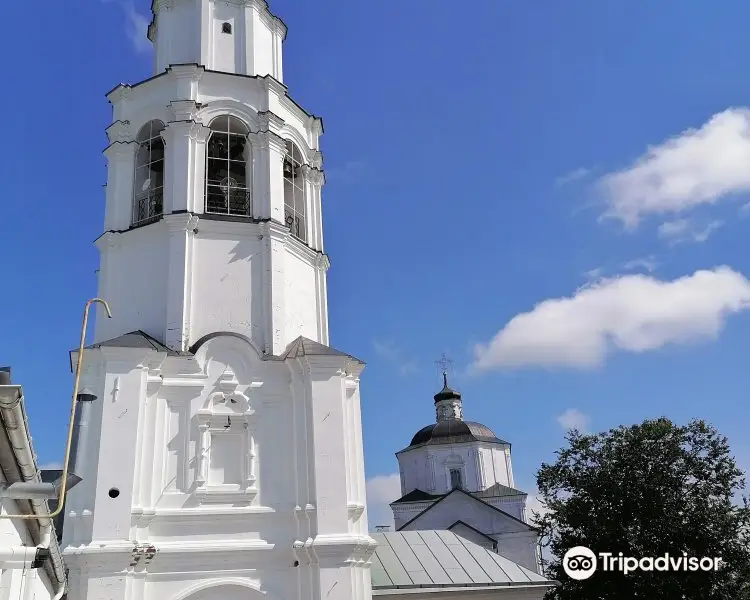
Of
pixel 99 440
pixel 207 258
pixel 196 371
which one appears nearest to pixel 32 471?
pixel 99 440

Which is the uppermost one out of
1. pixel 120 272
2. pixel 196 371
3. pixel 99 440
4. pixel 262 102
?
pixel 262 102

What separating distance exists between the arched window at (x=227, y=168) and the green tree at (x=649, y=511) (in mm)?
17392

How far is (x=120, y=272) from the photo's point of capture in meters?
14.2

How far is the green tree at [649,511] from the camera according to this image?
23469 mm

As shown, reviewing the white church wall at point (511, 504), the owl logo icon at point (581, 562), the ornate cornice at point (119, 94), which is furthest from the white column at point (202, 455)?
the white church wall at point (511, 504)

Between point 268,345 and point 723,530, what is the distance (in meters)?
18.2

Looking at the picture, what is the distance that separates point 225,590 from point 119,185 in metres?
8.35

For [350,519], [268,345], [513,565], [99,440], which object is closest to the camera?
[99,440]

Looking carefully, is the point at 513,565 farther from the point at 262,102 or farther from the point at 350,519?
the point at 262,102

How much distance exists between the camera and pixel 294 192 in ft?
52.5

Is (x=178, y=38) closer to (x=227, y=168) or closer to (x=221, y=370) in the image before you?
(x=227, y=168)

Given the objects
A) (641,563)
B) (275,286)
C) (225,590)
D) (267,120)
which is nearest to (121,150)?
(267,120)

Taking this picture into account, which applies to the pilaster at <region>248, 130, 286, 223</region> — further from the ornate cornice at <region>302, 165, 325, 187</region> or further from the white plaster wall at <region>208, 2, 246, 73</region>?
the white plaster wall at <region>208, 2, 246, 73</region>

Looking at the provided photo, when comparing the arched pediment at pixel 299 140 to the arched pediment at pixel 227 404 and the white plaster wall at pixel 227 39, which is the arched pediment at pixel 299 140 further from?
the arched pediment at pixel 227 404
